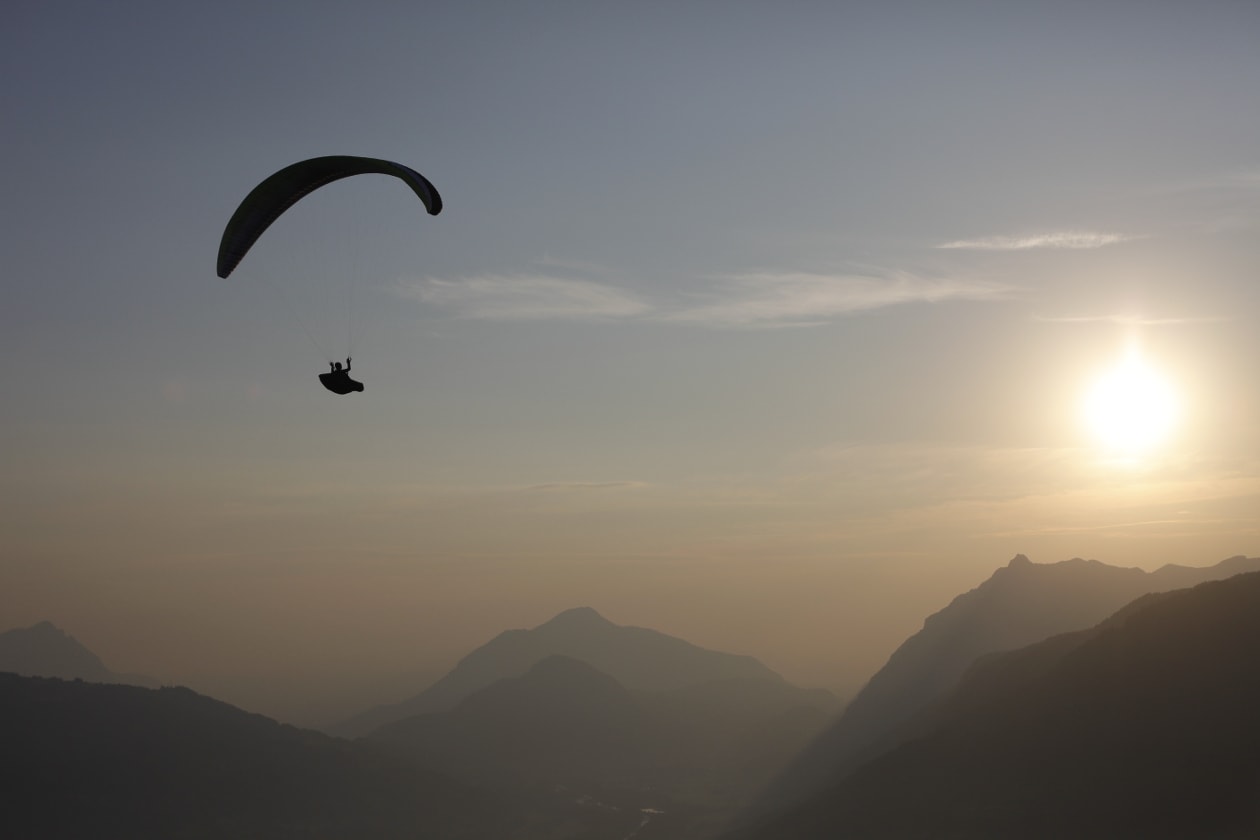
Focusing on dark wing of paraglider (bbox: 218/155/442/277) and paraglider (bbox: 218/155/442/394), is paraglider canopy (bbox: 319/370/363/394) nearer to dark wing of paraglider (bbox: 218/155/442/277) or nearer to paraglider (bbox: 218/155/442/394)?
paraglider (bbox: 218/155/442/394)

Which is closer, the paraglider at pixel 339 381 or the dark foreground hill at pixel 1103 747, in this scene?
the paraglider at pixel 339 381

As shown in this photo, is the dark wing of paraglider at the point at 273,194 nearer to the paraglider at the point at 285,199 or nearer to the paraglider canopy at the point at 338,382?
the paraglider at the point at 285,199

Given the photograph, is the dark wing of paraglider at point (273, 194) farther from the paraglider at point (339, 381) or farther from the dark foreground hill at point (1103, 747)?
the dark foreground hill at point (1103, 747)

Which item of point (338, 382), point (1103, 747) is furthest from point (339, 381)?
point (1103, 747)

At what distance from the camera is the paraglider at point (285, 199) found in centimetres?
5497

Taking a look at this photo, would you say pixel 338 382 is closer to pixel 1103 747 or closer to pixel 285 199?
pixel 285 199

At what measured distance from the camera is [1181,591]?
470 feet

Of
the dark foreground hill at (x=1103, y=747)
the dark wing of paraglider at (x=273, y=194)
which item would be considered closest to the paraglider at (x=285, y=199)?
the dark wing of paraglider at (x=273, y=194)

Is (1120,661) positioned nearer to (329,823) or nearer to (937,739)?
(937,739)

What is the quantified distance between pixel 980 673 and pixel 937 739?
96.5 feet

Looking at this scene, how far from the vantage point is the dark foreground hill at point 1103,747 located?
359 ft

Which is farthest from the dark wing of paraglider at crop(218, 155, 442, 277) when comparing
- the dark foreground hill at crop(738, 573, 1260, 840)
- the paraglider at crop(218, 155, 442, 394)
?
the dark foreground hill at crop(738, 573, 1260, 840)

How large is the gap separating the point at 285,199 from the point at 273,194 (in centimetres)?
80

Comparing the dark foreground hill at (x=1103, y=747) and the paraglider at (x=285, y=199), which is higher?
the paraglider at (x=285, y=199)
